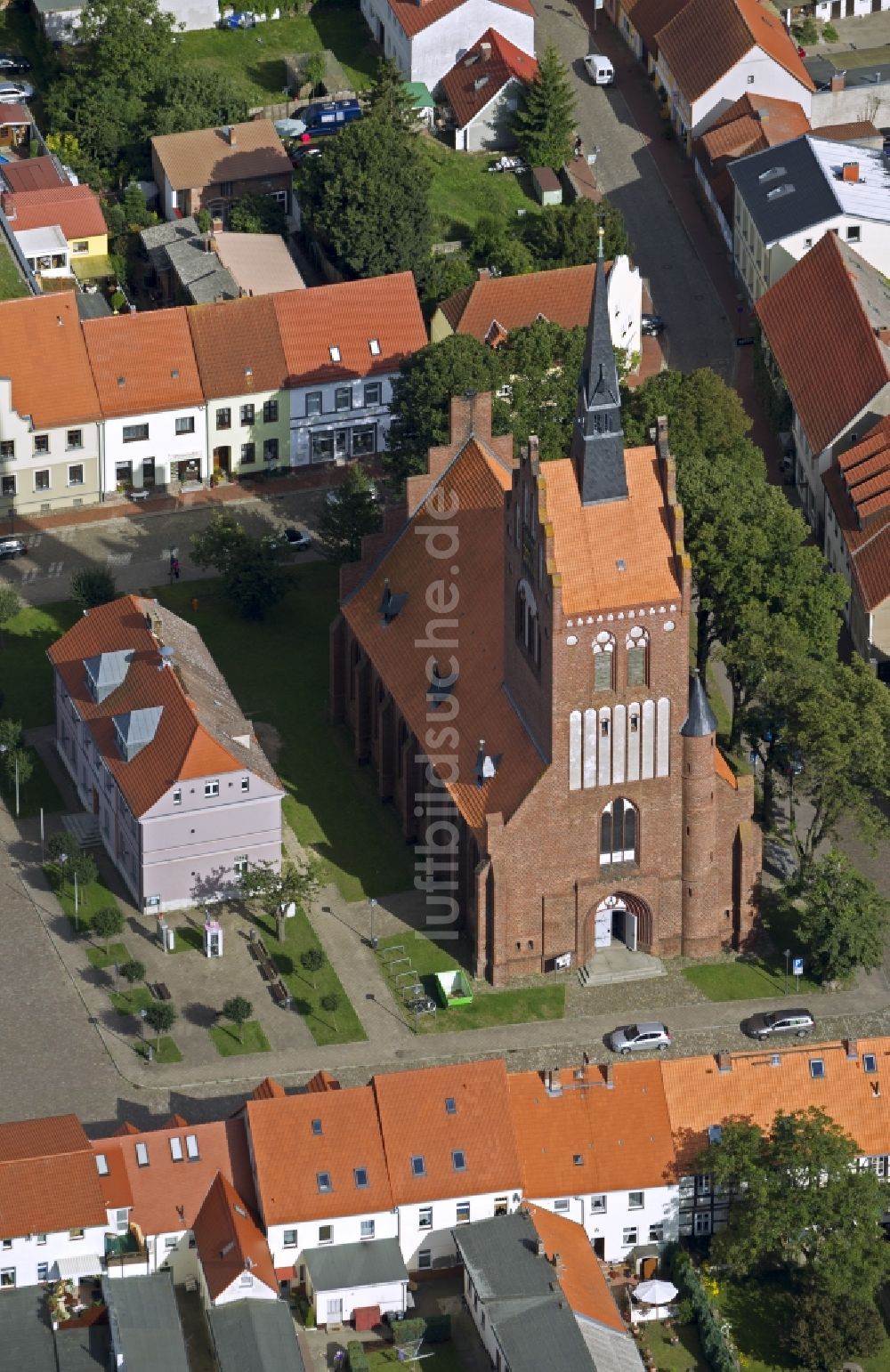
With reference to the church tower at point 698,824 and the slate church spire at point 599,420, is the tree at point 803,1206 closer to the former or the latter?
the church tower at point 698,824

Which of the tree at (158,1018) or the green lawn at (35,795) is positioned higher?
the green lawn at (35,795)

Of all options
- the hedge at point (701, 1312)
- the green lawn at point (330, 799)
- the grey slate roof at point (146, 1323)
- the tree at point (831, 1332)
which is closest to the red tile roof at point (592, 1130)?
the hedge at point (701, 1312)

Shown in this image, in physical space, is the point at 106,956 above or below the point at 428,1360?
above

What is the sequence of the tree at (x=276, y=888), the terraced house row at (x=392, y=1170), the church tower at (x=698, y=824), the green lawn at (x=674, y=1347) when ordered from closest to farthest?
the green lawn at (x=674, y=1347), the terraced house row at (x=392, y=1170), the church tower at (x=698, y=824), the tree at (x=276, y=888)

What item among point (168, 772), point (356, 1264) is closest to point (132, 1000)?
point (168, 772)

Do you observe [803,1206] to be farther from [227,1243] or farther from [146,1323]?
[146,1323]

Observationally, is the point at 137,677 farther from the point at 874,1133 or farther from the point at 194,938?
the point at 874,1133

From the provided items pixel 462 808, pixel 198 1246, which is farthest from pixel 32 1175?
Result: pixel 462 808
